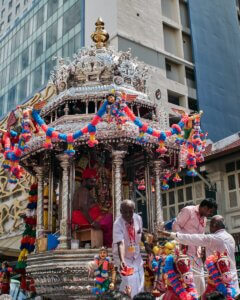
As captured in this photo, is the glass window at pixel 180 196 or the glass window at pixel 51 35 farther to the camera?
the glass window at pixel 51 35

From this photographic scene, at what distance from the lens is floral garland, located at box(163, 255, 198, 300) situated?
5195mm

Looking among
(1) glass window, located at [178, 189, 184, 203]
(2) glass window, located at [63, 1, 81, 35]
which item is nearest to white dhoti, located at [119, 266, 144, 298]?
(1) glass window, located at [178, 189, 184, 203]

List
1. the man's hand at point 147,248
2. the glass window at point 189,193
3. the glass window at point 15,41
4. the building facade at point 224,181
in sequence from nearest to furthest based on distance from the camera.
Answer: the man's hand at point 147,248
the building facade at point 224,181
the glass window at point 189,193
the glass window at point 15,41

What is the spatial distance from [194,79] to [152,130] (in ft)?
73.0

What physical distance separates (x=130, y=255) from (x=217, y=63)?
27177mm

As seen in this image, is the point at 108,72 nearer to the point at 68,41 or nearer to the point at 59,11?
the point at 68,41

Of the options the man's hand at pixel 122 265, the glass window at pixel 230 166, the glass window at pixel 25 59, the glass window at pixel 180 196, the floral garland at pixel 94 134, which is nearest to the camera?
the man's hand at pixel 122 265

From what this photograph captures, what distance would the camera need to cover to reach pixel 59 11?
32.7m

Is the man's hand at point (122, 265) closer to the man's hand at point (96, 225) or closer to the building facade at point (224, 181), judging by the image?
the man's hand at point (96, 225)

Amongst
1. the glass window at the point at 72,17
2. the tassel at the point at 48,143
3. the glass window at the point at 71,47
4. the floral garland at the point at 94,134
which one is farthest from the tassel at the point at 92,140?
the glass window at the point at 72,17

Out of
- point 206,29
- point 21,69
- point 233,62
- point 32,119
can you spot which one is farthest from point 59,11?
point 32,119

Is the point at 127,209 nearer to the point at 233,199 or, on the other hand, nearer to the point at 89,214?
the point at 89,214

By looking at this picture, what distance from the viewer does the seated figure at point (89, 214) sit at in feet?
31.9

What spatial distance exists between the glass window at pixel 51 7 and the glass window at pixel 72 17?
2242 mm
